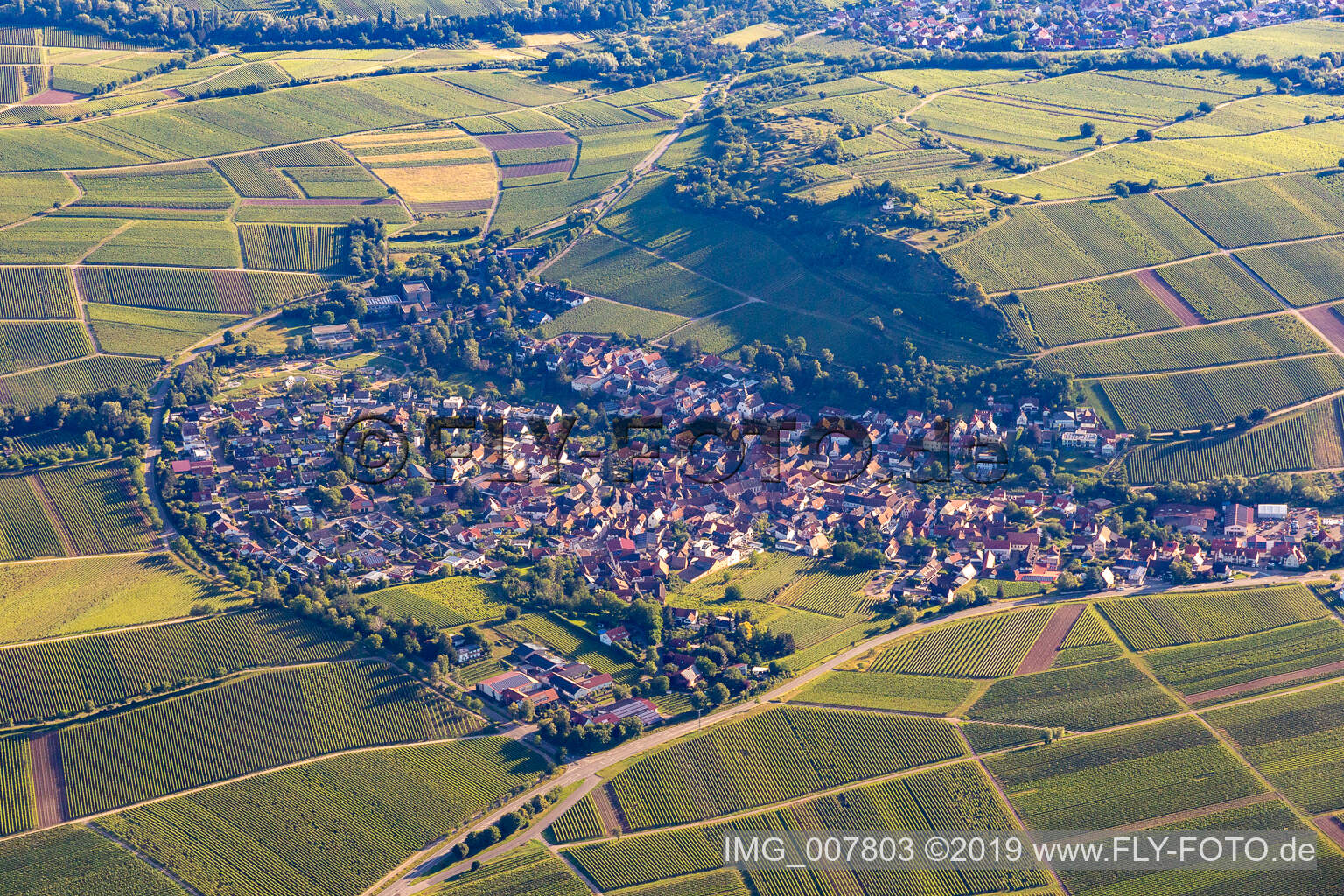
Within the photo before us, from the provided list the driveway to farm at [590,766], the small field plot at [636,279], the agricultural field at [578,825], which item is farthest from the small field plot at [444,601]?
the small field plot at [636,279]

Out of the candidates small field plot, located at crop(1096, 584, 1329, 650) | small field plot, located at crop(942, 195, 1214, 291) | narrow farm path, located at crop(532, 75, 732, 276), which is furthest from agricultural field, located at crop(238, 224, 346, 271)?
small field plot, located at crop(1096, 584, 1329, 650)

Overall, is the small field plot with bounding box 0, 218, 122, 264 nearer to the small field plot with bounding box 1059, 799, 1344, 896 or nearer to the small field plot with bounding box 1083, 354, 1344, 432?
the small field plot with bounding box 1083, 354, 1344, 432

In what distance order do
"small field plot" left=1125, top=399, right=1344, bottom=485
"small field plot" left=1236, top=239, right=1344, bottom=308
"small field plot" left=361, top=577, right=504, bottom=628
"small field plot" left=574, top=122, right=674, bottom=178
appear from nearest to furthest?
"small field plot" left=361, top=577, right=504, bottom=628 < "small field plot" left=1125, top=399, right=1344, bottom=485 < "small field plot" left=1236, top=239, right=1344, bottom=308 < "small field plot" left=574, top=122, right=674, bottom=178

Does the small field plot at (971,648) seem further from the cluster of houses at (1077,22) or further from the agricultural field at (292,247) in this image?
the cluster of houses at (1077,22)

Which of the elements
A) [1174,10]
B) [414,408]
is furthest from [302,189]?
[1174,10]

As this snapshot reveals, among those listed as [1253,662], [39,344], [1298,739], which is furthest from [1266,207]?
[39,344]

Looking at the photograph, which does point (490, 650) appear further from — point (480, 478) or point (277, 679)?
point (480, 478)

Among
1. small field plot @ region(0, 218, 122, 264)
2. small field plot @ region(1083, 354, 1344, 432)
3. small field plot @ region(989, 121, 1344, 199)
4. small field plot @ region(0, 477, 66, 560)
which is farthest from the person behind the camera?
small field plot @ region(989, 121, 1344, 199)

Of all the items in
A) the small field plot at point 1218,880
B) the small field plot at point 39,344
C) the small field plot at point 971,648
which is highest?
the small field plot at point 39,344
